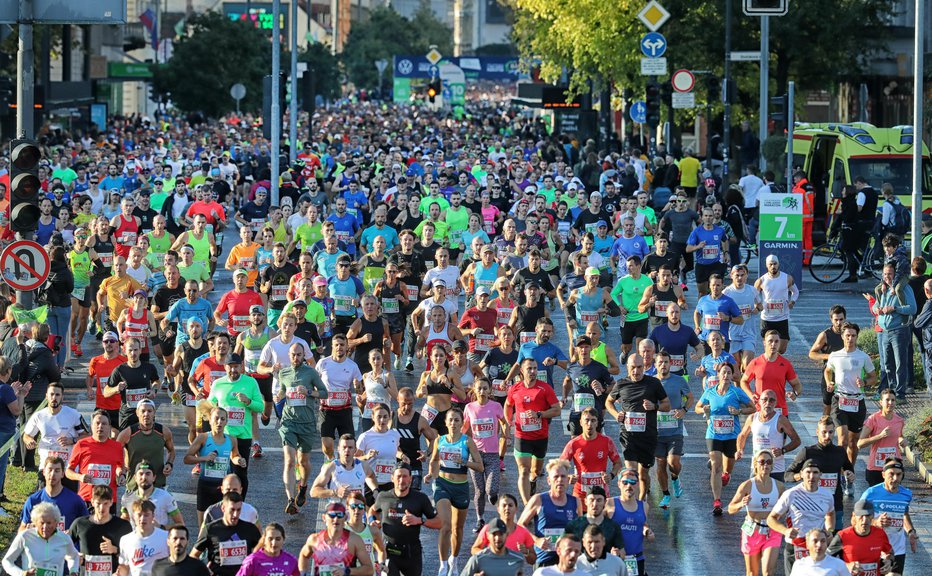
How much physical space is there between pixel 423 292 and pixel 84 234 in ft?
15.1

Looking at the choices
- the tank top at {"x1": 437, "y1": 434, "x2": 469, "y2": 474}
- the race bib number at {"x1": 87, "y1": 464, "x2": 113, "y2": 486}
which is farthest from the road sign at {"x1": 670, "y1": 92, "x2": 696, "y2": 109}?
the race bib number at {"x1": 87, "y1": 464, "x2": 113, "y2": 486}

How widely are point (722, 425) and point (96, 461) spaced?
540 cm

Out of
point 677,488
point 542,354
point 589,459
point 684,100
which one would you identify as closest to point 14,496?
point 542,354

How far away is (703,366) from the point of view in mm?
17438

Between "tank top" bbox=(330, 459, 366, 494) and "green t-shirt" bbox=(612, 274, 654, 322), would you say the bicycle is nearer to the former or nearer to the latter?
"green t-shirt" bbox=(612, 274, 654, 322)

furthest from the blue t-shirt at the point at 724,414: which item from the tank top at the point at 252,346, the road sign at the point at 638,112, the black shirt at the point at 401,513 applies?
the road sign at the point at 638,112

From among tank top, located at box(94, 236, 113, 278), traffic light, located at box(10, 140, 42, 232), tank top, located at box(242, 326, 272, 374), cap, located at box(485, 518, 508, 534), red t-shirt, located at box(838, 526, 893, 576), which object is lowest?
red t-shirt, located at box(838, 526, 893, 576)

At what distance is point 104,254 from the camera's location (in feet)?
77.3

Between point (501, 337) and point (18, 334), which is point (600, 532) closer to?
point (501, 337)

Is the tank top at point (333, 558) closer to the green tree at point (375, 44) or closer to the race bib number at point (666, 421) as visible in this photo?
the race bib number at point (666, 421)

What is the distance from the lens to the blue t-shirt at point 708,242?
24.3m

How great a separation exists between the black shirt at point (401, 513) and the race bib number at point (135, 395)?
13.7ft

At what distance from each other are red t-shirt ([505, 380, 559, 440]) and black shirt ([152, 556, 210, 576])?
4.74 meters

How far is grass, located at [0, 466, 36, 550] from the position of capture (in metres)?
14.9
